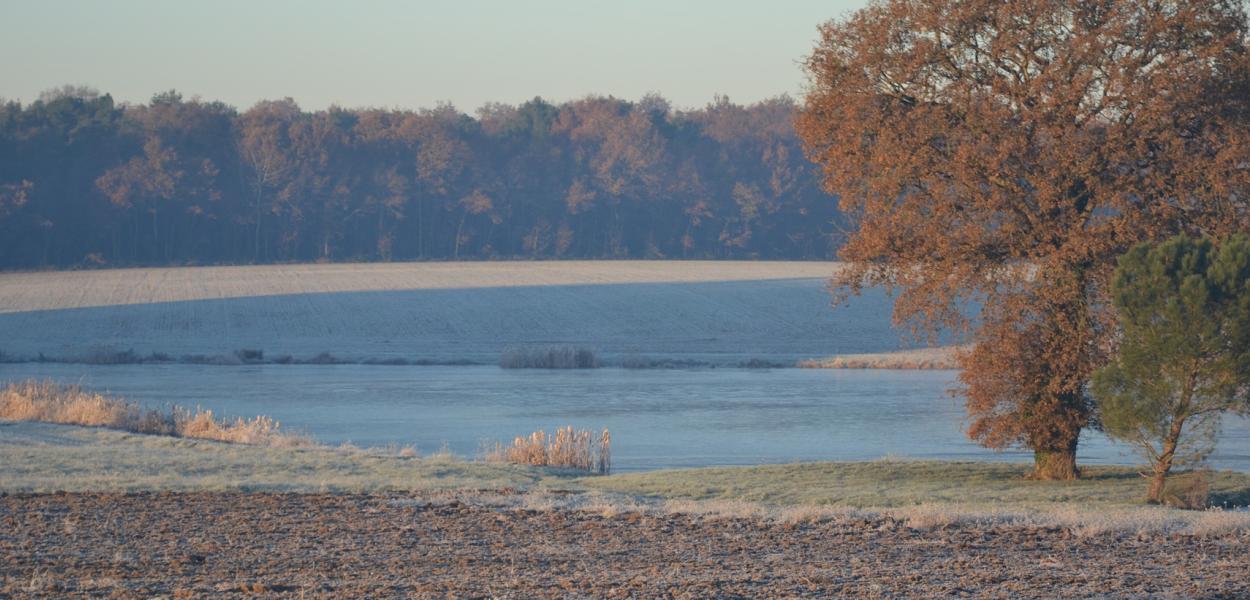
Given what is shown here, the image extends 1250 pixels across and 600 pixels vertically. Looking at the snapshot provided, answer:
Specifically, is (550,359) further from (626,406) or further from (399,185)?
(399,185)

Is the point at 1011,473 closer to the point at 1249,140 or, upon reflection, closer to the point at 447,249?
the point at 1249,140

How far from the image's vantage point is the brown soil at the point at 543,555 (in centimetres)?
1049

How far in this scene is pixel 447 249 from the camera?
10925 centimetres

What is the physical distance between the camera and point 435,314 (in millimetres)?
67375

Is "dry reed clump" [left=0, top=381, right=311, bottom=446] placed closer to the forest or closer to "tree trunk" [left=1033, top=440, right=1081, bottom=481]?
"tree trunk" [left=1033, top=440, right=1081, bottom=481]

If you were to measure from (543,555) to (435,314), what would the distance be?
183ft

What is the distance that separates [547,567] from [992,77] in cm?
1169

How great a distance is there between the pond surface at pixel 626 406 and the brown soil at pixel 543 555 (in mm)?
10128

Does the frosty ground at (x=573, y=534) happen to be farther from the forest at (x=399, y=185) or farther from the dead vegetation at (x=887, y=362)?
the forest at (x=399, y=185)

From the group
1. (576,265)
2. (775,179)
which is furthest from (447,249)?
(775,179)

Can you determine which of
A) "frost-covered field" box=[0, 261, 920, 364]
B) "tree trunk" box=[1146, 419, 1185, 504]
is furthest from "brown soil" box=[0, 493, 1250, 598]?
"frost-covered field" box=[0, 261, 920, 364]

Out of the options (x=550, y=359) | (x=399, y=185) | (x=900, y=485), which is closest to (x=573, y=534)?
(x=900, y=485)

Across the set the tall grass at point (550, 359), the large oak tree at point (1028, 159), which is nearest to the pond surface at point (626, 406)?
the tall grass at point (550, 359)

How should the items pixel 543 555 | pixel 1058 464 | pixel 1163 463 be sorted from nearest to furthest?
pixel 543 555
pixel 1163 463
pixel 1058 464
